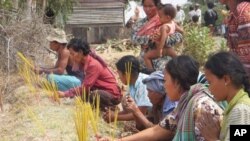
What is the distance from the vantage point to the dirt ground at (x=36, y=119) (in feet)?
14.6

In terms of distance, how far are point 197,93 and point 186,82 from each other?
0.67 feet

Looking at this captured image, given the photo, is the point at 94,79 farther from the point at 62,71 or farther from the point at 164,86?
the point at 164,86

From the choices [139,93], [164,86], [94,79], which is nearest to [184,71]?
[164,86]

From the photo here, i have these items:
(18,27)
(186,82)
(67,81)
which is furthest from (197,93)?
(18,27)

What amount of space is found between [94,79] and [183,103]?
2383mm

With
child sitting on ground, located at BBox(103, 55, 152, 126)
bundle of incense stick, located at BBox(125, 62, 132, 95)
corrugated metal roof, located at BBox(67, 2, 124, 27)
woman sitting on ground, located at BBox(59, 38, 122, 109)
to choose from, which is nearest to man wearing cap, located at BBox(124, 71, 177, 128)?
child sitting on ground, located at BBox(103, 55, 152, 126)

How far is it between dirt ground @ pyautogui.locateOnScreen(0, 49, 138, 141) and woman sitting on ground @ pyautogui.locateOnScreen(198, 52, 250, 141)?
193 centimetres

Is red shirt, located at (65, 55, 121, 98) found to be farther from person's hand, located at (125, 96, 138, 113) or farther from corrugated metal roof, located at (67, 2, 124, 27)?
corrugated metal roof, located at (67, 2, 124, 27)

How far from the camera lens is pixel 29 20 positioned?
7652 mm

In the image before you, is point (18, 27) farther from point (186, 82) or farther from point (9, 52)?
point (186, 82)

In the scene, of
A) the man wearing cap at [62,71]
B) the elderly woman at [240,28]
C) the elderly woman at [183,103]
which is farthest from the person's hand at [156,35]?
the elderly woman at [183,103]

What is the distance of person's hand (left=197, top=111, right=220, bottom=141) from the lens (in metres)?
2.83

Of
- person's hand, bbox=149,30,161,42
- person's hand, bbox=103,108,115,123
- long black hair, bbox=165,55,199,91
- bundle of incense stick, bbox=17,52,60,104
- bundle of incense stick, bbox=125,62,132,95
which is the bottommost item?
person's hand, bbox=103,108,115,123

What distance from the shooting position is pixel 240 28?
11.5ft
